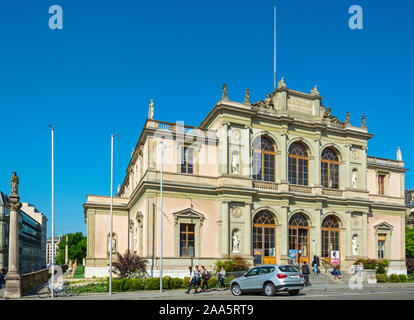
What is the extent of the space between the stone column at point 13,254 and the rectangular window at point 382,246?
32483 millimetres

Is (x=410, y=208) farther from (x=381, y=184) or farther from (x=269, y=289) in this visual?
(x=269, y=289)

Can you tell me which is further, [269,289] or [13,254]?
[13,254]

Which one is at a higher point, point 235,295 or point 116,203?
point 116,203

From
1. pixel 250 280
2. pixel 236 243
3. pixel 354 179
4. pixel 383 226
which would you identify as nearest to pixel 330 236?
pixel 354 179

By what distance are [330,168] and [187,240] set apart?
51.2 ft

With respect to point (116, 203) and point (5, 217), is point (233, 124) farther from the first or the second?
point (5, 217)

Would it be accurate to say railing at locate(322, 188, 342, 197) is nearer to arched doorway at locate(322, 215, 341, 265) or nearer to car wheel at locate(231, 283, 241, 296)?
arched doorway at locate(322, 215, 341, 265)

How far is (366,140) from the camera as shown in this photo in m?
41.0

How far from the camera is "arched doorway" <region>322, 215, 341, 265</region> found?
123 ft

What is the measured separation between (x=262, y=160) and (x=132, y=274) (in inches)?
581

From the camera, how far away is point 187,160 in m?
34.1
